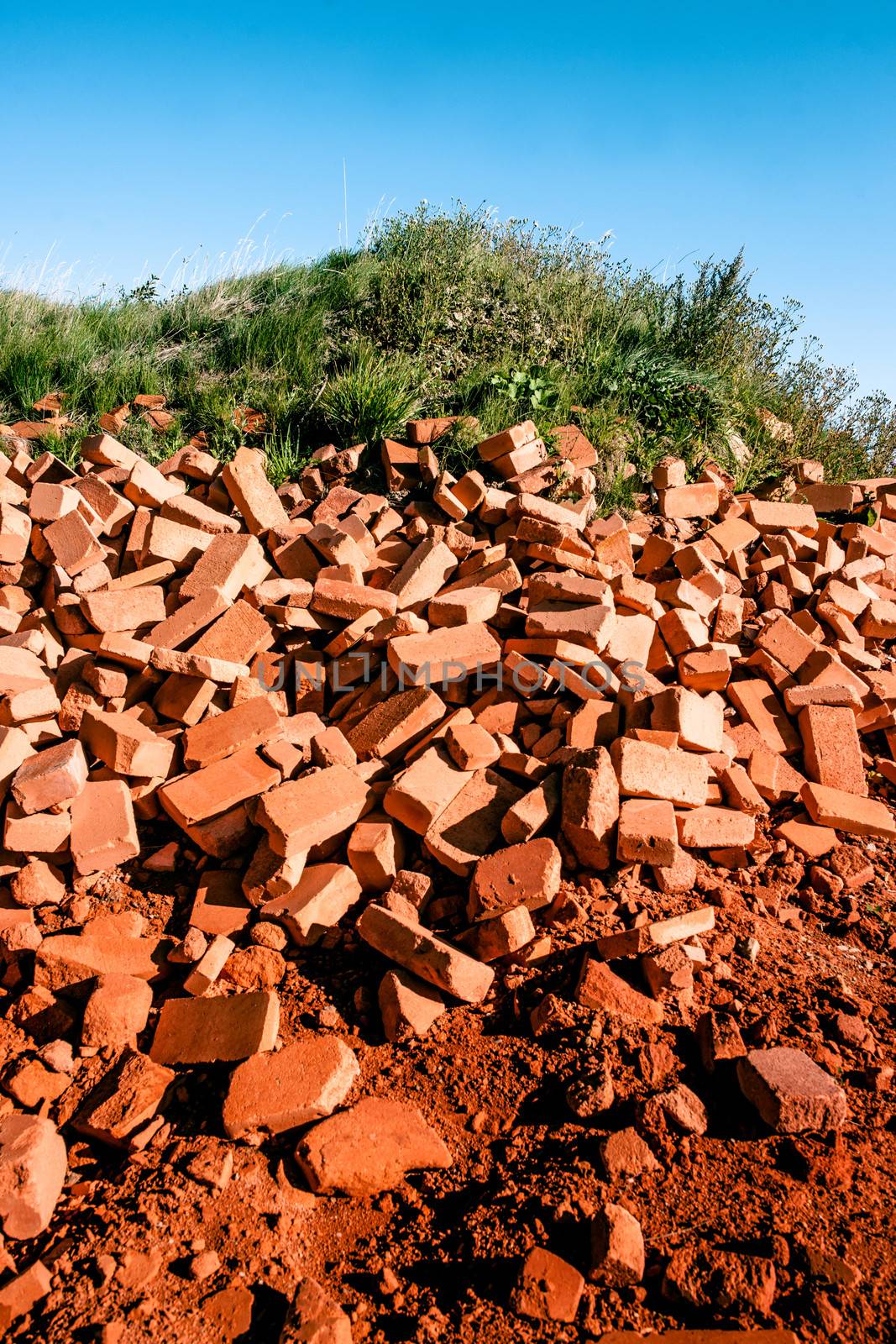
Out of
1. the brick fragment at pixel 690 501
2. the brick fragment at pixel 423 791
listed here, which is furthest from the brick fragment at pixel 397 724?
the brick fragment at pixel 690 501

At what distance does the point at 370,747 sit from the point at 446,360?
14.2 ft

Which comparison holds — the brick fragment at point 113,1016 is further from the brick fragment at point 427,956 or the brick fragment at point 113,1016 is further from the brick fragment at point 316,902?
the brick fragment at point 427,956

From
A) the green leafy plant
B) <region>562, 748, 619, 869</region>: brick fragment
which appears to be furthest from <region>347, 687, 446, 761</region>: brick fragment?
the green leafy plant

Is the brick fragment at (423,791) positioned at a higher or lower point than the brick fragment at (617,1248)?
higher

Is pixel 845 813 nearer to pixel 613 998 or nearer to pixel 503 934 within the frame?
pixel 613 998

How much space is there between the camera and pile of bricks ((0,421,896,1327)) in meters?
2.73

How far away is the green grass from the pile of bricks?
0.93 metres

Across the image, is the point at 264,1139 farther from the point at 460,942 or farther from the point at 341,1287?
the point at 460,942

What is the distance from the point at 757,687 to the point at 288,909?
8.55ft

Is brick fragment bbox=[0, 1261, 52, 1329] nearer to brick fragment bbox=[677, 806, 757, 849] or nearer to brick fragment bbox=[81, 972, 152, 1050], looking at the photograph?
brick fragment bbox=[81, 972, 152, 1050]

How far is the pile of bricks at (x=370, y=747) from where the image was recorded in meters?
2.73

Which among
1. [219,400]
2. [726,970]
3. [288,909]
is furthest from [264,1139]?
[219,400]

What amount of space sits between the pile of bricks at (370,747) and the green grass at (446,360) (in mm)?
926

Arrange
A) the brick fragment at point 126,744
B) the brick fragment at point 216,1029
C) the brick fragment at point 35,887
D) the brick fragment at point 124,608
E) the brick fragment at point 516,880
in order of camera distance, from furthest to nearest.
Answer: the brick fragment at point 124,608 → the brick fragment at point 126,744 → the brick fragment at point 35,887 → the brick fragment at point 516,880 → the brick fragment at point 216,1029
